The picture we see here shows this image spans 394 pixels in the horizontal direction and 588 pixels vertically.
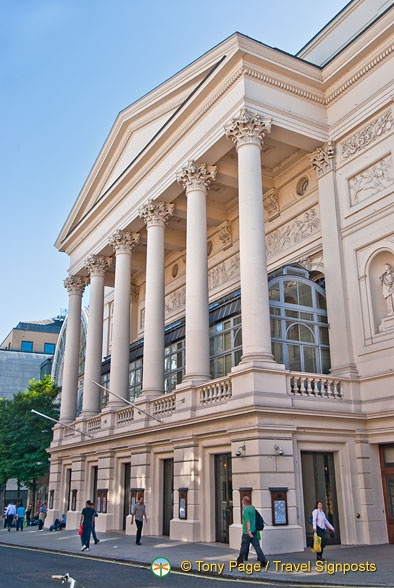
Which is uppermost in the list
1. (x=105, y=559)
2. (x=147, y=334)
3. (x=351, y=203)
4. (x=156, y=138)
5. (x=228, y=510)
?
(x=156, y=138)

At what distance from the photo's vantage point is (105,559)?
633 inches

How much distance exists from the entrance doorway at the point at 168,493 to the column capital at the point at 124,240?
39.7ft

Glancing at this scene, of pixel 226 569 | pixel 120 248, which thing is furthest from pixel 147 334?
pixel 226 569

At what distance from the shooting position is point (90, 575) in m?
12.8

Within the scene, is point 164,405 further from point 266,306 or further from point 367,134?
point 367,134

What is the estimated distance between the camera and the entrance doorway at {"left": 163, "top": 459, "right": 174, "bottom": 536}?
22188mm

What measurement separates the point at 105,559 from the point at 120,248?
57.3 feet

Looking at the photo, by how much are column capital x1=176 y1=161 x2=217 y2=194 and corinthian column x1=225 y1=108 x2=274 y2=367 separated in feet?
8.62

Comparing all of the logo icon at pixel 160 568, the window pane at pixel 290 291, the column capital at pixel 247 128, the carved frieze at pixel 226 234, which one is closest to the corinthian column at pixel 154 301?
the carved frieze at pixel 226 234

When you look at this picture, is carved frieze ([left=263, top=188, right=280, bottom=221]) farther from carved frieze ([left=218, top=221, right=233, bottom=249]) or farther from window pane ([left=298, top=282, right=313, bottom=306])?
window pane ([left=298, top=282, right=313, bottom=306])

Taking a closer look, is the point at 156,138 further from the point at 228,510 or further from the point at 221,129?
the point at 228,510

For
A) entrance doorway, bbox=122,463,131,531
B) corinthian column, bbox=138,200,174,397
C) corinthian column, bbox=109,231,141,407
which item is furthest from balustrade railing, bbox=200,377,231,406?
corinthian column, bbox=109,231,141,407

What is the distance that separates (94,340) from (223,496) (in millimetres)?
14811

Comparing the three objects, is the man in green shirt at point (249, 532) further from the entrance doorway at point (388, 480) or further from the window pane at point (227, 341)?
the window pane at point (227, 341)
